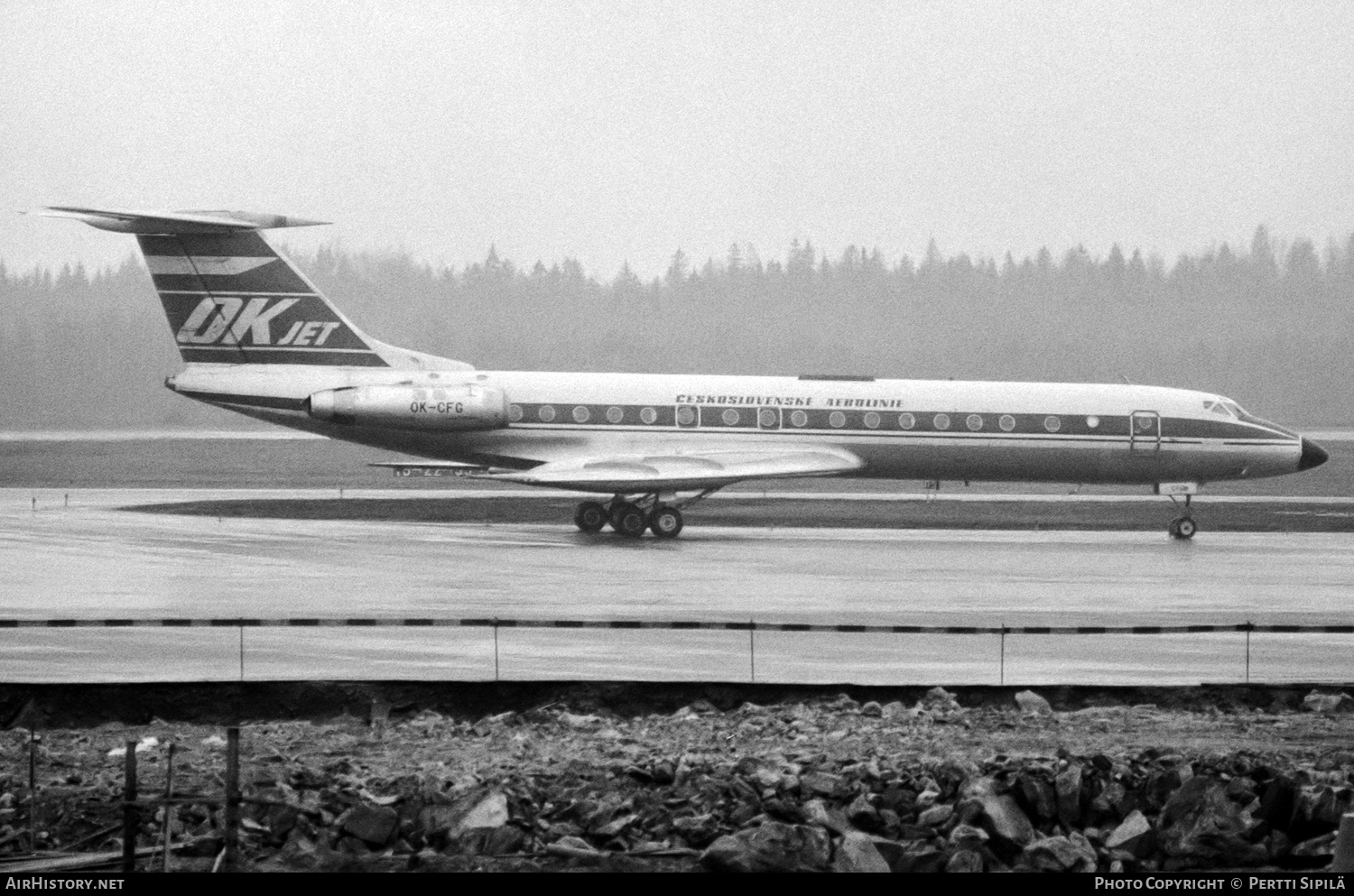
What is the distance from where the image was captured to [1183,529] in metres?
29.1

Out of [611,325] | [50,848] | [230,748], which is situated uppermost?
[611,325]

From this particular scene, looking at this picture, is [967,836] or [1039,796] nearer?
[967,836]

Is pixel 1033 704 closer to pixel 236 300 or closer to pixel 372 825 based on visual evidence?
pixel 372 825

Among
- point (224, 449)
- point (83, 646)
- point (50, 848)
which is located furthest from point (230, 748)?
point (224, 449)

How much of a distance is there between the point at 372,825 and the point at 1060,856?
3820 mm

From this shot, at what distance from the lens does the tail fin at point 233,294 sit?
29312mm

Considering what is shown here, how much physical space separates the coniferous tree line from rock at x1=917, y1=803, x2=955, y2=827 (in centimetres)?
5080

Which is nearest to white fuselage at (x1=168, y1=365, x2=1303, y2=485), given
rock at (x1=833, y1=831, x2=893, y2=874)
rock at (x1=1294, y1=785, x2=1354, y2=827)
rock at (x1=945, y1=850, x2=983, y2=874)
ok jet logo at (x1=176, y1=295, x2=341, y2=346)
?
ok jet logo at (x1=176, y1=295, x2=341, y2=346)

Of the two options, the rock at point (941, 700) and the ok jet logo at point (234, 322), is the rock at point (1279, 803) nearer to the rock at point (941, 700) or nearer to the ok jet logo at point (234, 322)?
the rock at point (941, 700)

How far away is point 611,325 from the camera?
6444 centimetres

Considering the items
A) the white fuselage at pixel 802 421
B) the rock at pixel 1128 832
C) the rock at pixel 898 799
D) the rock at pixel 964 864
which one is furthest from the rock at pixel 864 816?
the white fuselage at pixel 802 421

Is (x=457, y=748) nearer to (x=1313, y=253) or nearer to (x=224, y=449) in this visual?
(x=224, y=449)

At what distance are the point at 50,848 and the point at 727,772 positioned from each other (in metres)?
3.90

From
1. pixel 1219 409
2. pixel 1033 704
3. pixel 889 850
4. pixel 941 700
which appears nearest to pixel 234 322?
pixel 1219 409
